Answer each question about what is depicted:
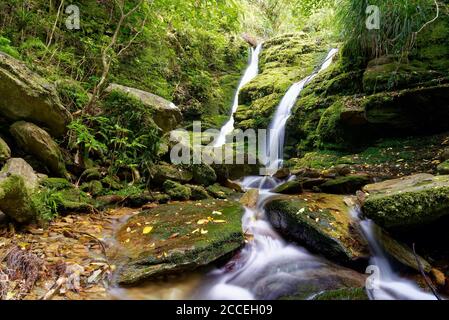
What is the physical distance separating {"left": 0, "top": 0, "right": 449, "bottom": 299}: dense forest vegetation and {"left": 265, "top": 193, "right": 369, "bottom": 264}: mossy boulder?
2 cm

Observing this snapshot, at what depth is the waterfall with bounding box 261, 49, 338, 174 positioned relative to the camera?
7.75 meters

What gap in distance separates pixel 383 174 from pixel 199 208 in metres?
3.12

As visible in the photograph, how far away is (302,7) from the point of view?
995cm

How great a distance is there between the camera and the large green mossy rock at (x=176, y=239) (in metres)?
2.51

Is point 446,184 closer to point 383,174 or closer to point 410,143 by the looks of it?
point 383,174

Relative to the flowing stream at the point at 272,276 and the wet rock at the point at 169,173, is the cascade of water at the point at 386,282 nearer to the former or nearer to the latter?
the flowing stream at the point at 272,276

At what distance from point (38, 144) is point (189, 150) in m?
2.33

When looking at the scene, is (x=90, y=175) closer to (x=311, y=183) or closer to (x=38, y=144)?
(x=38, y=144)

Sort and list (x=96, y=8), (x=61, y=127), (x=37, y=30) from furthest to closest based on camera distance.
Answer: (x=96, y=8) < (x=37, y=30) < (x=61, y=127)

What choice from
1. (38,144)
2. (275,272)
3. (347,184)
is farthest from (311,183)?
(38,144)

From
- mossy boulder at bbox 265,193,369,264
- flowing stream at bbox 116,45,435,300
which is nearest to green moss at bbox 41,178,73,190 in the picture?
flowing stream at bbox 116,45,435,300

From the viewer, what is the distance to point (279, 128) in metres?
8.03

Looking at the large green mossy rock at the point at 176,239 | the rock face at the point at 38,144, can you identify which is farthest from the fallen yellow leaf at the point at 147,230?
the rock face at the point at 38,144
